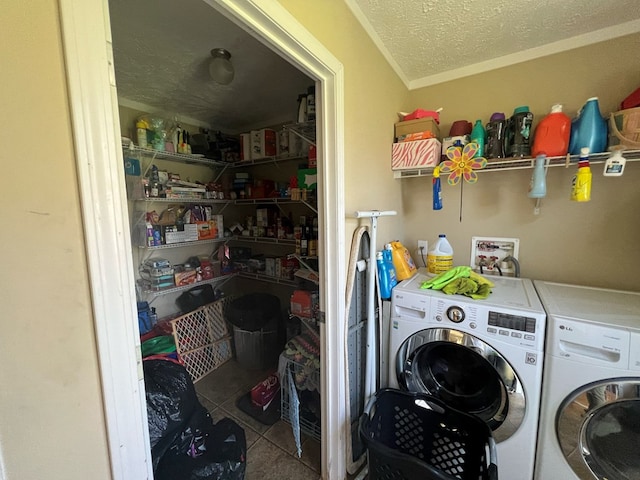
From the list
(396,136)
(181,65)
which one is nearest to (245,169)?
(181,65)

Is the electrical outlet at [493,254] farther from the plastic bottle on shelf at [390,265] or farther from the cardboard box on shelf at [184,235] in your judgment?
the cardboard box on shelf at [184,235]

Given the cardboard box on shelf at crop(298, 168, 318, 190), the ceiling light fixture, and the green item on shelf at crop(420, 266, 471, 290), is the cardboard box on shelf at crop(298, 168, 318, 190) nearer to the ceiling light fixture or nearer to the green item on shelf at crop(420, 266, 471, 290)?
the ceiling light fixture

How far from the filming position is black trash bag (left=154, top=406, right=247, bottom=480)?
44.3 inches

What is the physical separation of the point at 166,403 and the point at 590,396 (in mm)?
1783

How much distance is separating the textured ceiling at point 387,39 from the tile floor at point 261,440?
227 cm

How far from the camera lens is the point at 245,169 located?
2.78m

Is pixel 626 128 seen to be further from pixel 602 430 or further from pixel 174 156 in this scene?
pixel 174 156

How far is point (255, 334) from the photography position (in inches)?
89.0

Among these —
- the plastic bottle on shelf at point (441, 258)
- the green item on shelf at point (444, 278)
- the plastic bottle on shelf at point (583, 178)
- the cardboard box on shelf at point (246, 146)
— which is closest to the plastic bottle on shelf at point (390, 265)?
the green item on shelf at point (444, 278)

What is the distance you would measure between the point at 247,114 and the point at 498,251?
2324 millimetres

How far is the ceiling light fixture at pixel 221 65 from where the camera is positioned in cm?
144

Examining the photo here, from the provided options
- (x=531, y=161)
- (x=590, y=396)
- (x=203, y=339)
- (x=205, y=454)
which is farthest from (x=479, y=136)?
(x=203, y=339)

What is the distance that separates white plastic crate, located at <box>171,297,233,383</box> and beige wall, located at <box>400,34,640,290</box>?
6.79 ft

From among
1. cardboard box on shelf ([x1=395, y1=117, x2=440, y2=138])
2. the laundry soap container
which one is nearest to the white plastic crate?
the laundry soap container
